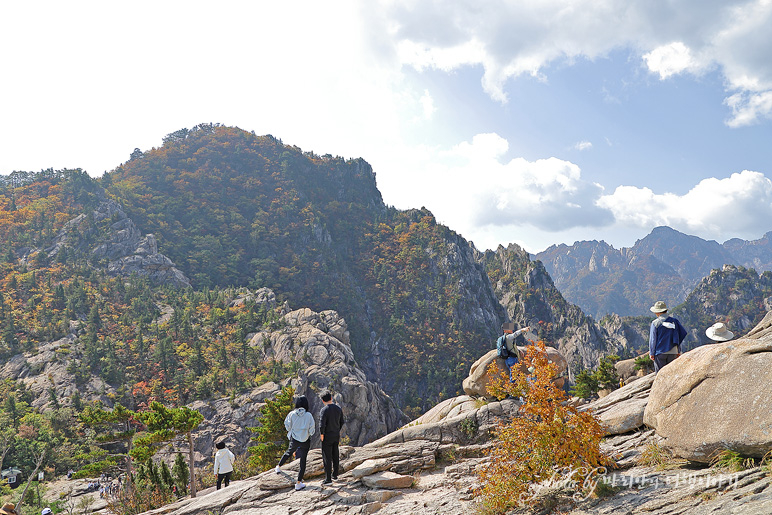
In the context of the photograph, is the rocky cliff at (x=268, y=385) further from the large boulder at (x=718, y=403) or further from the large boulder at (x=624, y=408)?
the large boulder at (x=718, y=403)

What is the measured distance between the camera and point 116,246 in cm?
8150

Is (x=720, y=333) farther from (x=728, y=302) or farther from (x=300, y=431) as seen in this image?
(x=728, y=302)

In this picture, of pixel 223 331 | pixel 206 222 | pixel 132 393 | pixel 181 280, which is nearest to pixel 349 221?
pixel 206 222

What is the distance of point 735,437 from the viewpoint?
231 inches

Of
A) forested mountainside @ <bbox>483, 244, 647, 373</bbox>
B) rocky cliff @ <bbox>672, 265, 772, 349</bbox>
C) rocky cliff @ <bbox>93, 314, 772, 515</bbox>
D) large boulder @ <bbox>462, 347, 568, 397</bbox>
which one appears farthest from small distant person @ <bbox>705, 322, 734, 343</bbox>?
rocky cliff @ <bbox>672, 265, 772, 349</bbox>

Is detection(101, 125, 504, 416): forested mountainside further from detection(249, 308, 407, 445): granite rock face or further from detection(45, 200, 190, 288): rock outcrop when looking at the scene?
detection(249, 308, 407, 445): granite rock face

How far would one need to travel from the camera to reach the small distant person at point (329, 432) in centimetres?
1001

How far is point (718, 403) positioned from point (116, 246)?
322ft

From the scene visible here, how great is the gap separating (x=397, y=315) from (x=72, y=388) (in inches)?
2865

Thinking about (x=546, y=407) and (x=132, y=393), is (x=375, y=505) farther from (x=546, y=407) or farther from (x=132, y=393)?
(x=132, y=393)

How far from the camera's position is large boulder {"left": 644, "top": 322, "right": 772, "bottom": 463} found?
5.84 m

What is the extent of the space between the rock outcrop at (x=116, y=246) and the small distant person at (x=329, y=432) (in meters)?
79.1

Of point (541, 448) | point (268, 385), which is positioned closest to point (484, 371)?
point (541, 448)

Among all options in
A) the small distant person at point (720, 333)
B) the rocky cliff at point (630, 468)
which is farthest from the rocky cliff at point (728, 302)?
the rocky cliff at point (630, 468)
